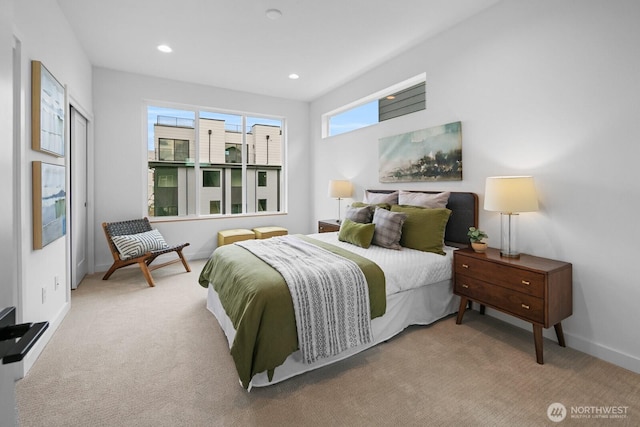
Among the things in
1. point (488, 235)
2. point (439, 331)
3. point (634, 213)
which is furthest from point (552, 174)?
point (439, 331)

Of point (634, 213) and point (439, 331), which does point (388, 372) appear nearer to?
point (439, 331)

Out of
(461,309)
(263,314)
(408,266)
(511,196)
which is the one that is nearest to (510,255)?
(511,196)

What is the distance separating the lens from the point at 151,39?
3.49 meters

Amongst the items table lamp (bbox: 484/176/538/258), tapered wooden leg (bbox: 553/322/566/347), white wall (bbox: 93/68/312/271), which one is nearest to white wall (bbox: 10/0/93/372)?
white wall (bbox: 93/68/312/271)

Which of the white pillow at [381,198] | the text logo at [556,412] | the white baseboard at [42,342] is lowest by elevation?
the text logo at [556,412]

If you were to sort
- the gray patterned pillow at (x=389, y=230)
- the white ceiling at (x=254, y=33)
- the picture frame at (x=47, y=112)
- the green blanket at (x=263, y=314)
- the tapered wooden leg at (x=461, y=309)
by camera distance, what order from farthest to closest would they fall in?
the gray patterned pillow at (x=389, y=230)
the white ceiling at (x=254, y=33)
the tapered wooden leg at (x=461, y=309)
the picture frame at (x=47, y=112)
the green blanket at (x=263, y=314)

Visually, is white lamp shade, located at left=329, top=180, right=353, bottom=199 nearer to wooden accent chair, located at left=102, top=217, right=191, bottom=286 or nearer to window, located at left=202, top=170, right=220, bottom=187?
window, located at left=202, top=170, right=220, bottom=187

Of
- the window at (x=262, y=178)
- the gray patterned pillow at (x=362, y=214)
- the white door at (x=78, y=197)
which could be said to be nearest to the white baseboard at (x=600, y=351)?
the gray patterned pillow at (x=362, y=214)

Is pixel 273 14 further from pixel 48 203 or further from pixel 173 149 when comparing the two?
pixel 173 149

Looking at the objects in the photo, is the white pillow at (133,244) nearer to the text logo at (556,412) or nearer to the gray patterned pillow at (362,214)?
the gray patterned pillow at (362,214)

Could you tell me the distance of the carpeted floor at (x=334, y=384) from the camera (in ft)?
5.50

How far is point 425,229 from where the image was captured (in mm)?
2959

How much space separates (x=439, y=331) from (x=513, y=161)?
1624 millimetres

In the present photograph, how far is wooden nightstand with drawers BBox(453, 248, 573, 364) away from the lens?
2.14m
